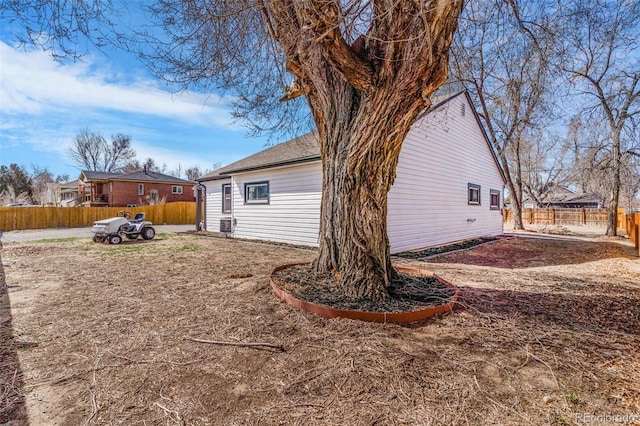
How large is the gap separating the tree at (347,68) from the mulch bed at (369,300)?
0.12 meters

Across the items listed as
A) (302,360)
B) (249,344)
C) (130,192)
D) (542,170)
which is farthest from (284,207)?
(542,170)

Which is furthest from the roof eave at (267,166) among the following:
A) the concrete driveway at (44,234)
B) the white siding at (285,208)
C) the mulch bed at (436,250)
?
the concrete driveway at (44,234)

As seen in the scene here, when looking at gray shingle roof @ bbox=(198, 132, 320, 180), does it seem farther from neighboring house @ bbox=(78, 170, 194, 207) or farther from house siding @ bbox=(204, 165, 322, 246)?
neighboring house @ bbox=(78, 170, 194, 207)

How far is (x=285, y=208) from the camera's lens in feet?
31.7

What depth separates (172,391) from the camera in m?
1.89

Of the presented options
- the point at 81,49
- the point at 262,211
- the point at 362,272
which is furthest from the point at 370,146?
the point at 262,211

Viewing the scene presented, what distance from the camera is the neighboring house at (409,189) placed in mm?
8648

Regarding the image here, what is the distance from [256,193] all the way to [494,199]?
1072 cm

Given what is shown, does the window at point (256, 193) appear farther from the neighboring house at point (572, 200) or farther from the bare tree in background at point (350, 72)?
the neighboring house at point (572, 200)

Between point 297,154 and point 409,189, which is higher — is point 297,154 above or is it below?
above

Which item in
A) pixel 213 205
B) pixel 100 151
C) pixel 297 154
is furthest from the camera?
pixel 100 151

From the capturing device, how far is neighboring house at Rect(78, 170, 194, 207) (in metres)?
24.9

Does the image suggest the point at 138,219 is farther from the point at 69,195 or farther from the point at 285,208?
the point at 69,195

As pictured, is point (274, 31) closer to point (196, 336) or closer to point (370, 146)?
point (370, 146)
